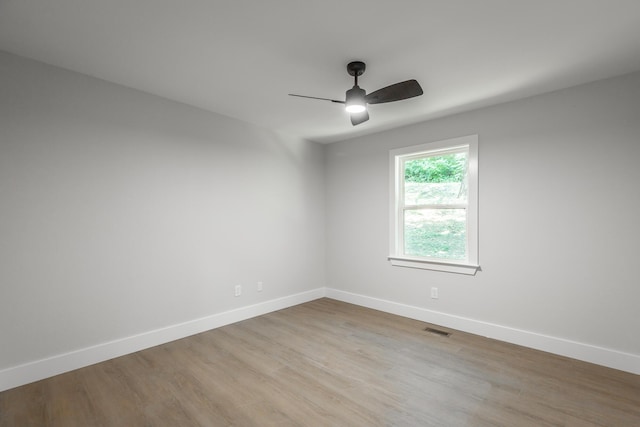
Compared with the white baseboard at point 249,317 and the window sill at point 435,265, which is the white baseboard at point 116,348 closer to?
the white baseboard at point 249,317

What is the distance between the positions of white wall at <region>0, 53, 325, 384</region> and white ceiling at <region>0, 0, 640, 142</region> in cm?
34

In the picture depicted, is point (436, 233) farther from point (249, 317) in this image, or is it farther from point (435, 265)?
point (249, 317)

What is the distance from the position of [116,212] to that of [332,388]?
254cm

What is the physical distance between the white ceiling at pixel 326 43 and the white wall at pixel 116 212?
342 mm

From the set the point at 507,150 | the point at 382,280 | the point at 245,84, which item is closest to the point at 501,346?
the point at 382,280


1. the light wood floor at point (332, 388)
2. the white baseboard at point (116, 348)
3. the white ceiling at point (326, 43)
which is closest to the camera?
the white ceiling at point (326, 43)

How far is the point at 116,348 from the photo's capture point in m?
2.85

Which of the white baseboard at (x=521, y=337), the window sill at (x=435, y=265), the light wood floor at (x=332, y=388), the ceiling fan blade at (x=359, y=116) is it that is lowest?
the light wood floor at (x=332, y=388)

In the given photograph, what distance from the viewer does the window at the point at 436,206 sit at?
11.6ft

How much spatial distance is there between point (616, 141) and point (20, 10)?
4.64 metres

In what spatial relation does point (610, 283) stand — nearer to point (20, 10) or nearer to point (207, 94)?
point (207, 94)

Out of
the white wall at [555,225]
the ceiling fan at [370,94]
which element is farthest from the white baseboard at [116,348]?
the ceiling fan at [370,94]

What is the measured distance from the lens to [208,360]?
9.24 ft

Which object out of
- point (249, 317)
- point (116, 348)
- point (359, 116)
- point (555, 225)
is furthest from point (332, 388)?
point (555, 225)
